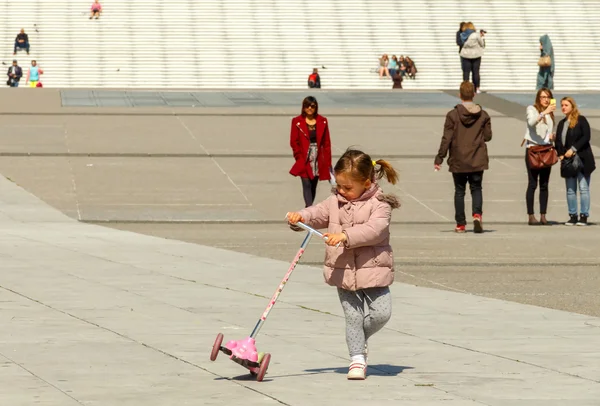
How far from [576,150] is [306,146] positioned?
11.4 feet

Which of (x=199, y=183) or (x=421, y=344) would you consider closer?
(x=421, y=344)

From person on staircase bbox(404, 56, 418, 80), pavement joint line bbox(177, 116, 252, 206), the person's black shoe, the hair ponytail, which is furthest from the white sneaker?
person on staircase bbox(404, 56, 418, 80)

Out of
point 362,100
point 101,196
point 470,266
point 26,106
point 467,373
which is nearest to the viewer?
point 467,373

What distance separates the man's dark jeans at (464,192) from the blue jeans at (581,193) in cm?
161

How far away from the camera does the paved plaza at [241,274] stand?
743 cm

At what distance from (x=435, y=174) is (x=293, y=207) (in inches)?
149

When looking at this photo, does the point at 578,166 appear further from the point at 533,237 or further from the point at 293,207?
the point at 293,207

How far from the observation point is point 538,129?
1739 centimetres

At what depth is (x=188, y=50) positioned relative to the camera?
45.2 m

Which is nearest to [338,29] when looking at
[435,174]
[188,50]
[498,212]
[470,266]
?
[188,50]

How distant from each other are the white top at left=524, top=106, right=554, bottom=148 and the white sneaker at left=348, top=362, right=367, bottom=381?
1029cm

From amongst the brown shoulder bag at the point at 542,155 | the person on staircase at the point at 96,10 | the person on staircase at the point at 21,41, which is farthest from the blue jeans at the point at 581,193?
the person on staircase at the point at 96,10

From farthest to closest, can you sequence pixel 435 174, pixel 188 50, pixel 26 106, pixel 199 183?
1. pixel 188 50
2. pixel 26 106
3. pixel 435 174
4. pixel 199 183

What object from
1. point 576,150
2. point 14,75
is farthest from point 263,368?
point 14,75
